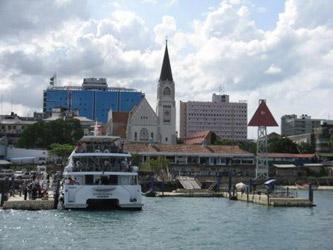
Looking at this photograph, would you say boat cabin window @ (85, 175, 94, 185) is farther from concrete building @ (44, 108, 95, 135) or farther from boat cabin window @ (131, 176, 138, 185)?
concrete building @ (44, 108, 95, 135)

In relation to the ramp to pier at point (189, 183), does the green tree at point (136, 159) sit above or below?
above

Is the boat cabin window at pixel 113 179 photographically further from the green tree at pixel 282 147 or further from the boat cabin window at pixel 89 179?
the green tree at pixel 282 147

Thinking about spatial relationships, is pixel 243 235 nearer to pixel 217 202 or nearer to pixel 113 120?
pixel 217 202

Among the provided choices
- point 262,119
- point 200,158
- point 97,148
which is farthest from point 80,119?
point 97,148

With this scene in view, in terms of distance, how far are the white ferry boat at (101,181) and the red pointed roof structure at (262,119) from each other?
56821mm

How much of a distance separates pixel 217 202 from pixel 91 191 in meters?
23.2

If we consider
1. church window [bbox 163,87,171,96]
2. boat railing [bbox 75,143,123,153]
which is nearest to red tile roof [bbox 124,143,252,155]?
church window [bbox 163,87,171,96]

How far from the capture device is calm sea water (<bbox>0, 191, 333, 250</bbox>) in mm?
37562

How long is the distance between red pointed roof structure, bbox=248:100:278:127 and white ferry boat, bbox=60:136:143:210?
186 feet

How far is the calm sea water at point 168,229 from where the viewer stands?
37562 millimetres

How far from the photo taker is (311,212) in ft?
198

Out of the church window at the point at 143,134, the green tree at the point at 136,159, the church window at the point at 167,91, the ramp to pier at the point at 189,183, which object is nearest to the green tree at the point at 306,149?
the church window at the point at 167,91

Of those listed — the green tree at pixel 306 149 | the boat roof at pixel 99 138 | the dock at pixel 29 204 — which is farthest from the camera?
the green tree at pixel 306 149

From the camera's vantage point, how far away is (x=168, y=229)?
44750 millimetres
